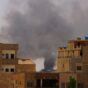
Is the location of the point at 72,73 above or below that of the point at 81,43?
below

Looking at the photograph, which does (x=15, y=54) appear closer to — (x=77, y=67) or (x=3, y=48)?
(x=3, y=48)

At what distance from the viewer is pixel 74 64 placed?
63406 millimetres

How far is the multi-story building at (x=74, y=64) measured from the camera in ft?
201

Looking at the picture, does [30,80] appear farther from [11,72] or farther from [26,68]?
[26,68]

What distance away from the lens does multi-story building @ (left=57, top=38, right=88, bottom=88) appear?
6119cm

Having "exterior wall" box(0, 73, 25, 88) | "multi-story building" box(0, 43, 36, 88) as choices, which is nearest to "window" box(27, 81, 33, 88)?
"multi-story building" box(0, 43, 36, 88)

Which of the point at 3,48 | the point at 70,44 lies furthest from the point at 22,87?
the point at 70,44

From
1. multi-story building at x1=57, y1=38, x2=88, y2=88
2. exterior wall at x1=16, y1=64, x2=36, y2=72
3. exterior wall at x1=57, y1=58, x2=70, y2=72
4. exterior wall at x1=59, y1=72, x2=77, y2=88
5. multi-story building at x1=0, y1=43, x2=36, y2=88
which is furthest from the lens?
exterior wall at x1=16, y1=64, x2=36, y2=72

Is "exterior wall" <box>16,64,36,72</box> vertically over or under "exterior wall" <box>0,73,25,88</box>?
over

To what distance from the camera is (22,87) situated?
61.3m

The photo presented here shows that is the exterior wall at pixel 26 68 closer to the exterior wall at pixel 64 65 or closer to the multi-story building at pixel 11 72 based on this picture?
the multi-story building at pixel 11 72

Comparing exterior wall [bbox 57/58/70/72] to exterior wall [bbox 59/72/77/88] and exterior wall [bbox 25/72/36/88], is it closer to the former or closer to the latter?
exterior wall [bbox 59/72/77/88]

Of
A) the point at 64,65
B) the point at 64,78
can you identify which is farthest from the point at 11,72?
the point at 64,65

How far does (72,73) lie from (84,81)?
1.86 meters
